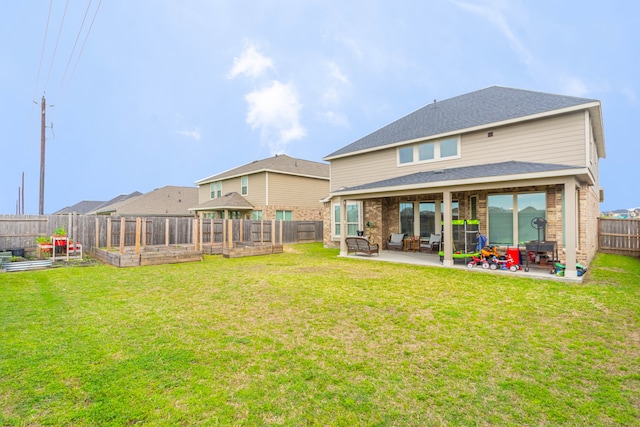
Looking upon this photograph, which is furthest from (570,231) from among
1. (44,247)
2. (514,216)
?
(44,247)

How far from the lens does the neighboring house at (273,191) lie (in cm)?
2220

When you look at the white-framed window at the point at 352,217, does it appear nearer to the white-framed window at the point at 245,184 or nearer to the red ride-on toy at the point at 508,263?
the red ride-on toy at the point at 508,263

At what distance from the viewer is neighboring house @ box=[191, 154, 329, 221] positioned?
72.8 ft

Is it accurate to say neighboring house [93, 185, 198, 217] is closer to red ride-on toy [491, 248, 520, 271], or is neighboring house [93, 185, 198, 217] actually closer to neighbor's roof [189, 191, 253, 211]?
neighbor's roof [189, 191, 253, 211]

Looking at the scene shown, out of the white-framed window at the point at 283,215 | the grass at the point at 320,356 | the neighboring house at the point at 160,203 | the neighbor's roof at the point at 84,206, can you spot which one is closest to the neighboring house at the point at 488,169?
the grass at the point at 320,356

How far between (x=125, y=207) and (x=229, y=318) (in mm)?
31432

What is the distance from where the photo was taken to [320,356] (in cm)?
356

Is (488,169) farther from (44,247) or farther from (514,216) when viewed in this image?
(44,247)

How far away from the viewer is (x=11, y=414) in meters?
2.49

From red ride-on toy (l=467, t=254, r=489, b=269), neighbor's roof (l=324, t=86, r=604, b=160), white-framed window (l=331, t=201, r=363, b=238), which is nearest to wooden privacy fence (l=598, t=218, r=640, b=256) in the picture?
neighbor's roof (l=324, t=86, r=604, b=160)

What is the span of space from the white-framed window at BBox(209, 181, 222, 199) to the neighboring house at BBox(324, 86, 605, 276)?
1512cm

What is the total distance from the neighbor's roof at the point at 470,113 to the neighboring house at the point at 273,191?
6961 millimetres

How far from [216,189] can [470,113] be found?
22482 mm

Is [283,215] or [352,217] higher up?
[283,215]
